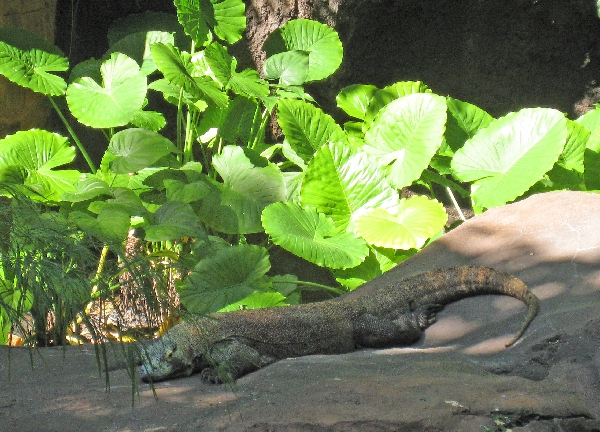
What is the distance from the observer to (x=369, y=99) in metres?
6.20

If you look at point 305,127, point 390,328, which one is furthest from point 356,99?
point 390,328

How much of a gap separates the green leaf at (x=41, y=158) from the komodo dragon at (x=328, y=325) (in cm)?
225

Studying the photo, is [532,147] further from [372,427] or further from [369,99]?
[372,427]

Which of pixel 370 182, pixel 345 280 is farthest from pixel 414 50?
pixel 345 280

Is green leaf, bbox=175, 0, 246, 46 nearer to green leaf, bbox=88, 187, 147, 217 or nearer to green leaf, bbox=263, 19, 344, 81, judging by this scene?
green leaf, bbox=263, 19, 344, 81

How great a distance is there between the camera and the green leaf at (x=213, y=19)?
575 centimetres

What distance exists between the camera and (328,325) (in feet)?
12.3

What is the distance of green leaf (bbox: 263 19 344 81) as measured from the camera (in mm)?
6141

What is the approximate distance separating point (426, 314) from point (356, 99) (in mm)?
2822

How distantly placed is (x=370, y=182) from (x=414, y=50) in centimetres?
248

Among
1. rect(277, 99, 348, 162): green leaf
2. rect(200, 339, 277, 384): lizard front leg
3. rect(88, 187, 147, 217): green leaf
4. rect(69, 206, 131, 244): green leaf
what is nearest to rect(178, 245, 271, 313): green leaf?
rect(69, 206, 131, 244): green leaf

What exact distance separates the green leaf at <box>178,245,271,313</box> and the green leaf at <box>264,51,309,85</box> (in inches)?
80.3

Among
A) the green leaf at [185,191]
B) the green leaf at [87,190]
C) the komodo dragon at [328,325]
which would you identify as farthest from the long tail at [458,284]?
the green leaf at [87,190]

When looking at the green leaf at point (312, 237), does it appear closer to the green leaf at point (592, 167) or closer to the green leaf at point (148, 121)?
the green leaf at point (148, 121)
